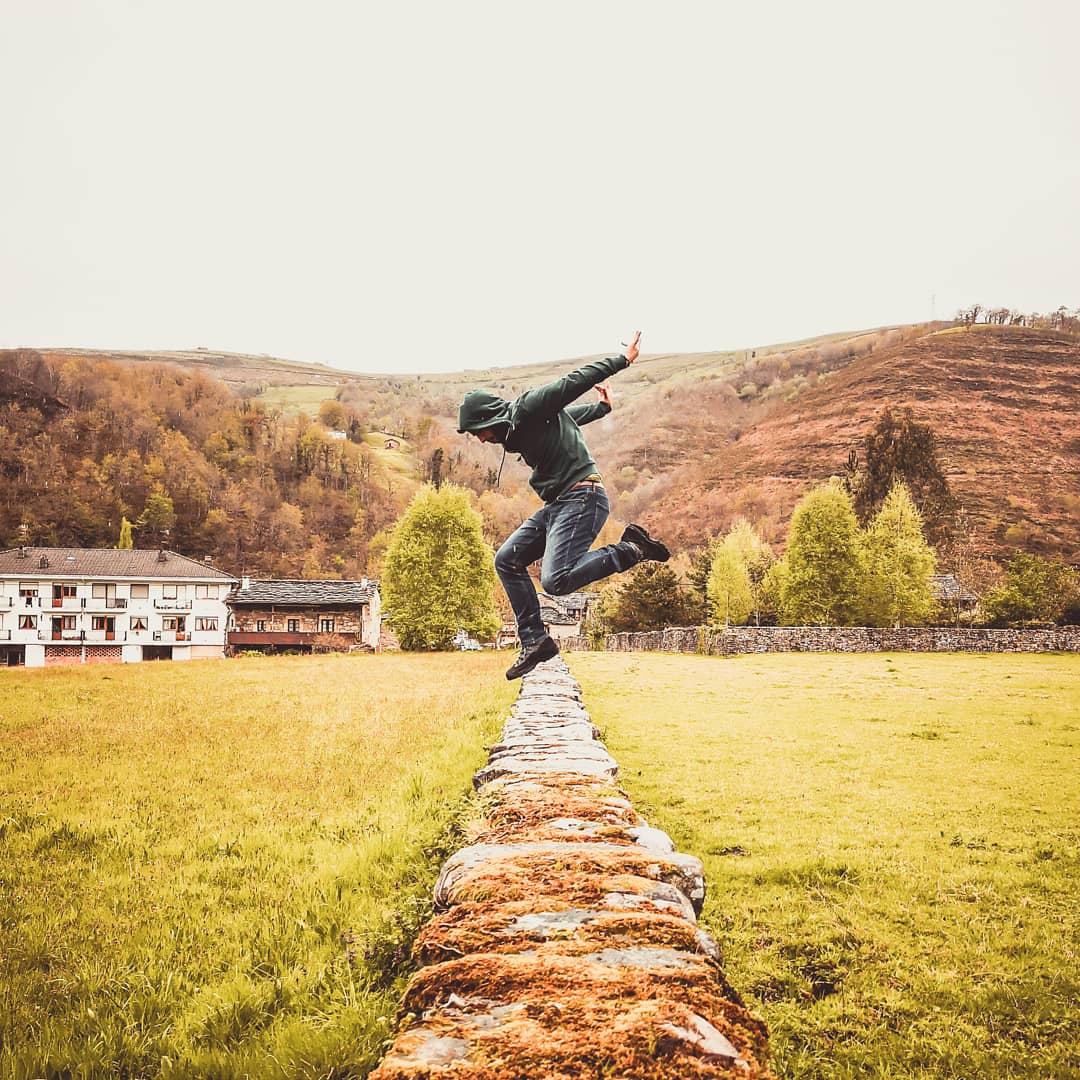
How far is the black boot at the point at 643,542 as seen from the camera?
451 cm

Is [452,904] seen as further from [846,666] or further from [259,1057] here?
[846,666]

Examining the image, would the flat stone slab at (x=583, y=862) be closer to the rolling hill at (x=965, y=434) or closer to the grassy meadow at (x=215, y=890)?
the grassy meadow at (x=215, y=890)

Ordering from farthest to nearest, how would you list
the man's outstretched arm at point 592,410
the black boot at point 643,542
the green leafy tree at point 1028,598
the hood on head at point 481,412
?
the green leafy tree at point 1028,598
the man's outstretched arm at point 592,410
the black boot at point 643,542
the hood on head at point 481,412

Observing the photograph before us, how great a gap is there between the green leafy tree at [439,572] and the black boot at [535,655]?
35.6m

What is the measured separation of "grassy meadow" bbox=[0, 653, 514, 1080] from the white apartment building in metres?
53.4

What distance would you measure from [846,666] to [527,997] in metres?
23.8

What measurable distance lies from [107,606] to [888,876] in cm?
6321

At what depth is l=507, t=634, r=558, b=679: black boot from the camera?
15.7ft

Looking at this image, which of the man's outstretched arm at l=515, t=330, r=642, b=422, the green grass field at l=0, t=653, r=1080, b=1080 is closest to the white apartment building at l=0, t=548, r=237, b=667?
the green grass field at l=0, t=653, r=1080, b=1080

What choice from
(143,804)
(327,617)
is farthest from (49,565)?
(143,804)

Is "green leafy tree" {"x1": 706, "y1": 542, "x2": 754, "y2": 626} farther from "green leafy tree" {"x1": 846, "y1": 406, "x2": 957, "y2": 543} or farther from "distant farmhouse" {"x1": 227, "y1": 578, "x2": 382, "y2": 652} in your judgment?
"distant farmhouse" {"x1": 227, "y1": 578, "x2": 382, "y2": 652}

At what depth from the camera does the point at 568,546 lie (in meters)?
4.12

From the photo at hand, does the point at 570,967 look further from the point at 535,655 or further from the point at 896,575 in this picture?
the point at 896,575

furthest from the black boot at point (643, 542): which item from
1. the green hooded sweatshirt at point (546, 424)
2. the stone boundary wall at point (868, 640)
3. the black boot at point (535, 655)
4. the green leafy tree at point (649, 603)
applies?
the green leafy tree at point (649, 603)
